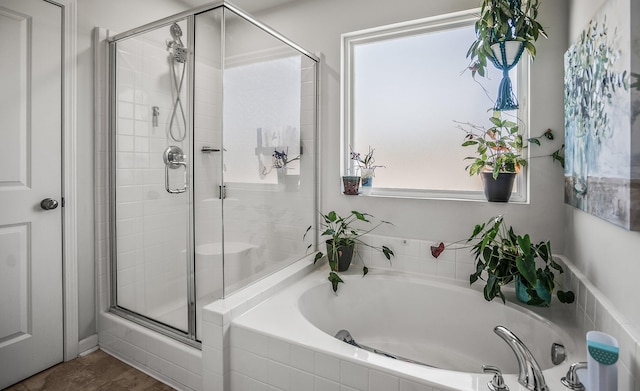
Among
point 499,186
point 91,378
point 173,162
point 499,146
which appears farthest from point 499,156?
point 91,378

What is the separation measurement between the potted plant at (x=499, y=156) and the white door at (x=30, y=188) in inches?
93.6

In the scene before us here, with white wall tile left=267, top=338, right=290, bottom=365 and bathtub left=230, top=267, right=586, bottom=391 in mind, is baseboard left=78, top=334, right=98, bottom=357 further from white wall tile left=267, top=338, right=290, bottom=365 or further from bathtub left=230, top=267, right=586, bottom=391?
white wall tile left=267, top=338, right=290, bottom=365

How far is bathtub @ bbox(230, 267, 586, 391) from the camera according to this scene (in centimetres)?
123

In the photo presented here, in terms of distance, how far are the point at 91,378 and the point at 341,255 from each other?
61.8 inches

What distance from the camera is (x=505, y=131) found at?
2031mm

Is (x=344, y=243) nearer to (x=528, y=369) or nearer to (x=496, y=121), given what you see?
(x=496, y=121)

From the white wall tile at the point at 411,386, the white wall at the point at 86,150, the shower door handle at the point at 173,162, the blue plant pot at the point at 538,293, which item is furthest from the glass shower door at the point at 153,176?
the blue plant pot at the point at 538,293

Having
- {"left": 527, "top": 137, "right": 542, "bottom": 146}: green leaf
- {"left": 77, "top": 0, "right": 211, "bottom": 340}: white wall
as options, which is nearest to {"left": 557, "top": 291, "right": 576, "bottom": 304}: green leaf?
{"left": 527, "top": 137, "right": 542, "bottom": 146}: green leaf

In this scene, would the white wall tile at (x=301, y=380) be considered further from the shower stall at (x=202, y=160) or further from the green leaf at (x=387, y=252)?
the green leaf at (x=387, y=252)

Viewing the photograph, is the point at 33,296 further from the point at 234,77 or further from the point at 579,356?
the point at 579,356

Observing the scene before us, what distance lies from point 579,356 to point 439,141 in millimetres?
1357

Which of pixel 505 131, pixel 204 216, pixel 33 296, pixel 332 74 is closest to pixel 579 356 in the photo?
pixel 505 131

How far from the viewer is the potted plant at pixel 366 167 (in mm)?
2359

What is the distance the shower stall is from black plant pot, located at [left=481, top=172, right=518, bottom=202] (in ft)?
3.72
